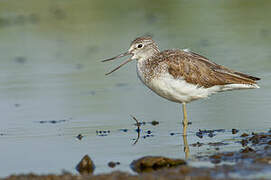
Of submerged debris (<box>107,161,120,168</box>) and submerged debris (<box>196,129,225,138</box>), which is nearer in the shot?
submerged debris (<box>107,161,120,168</box>)

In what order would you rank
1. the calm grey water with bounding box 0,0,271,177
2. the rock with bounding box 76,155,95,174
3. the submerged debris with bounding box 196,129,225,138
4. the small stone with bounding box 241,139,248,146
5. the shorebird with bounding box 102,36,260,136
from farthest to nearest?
the shorebird with bounding box 102,36,260,136, the submerged debris with bounding box 196,129,225,138, the calm grey water with bounding box 0,0,271,177, the small stone with bounding box 241,139,248,146, the rock with bounding box 76,155,95,174

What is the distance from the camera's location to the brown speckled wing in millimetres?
11164

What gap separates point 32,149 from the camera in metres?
10.2

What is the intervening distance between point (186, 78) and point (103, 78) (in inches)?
190

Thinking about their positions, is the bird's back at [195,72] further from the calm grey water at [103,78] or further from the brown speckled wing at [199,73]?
the calm grey water at [103,78]

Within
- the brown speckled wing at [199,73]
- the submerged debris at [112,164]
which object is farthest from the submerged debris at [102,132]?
the submerged debris at [112,164]

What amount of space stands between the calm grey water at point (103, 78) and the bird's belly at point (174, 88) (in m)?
0.60

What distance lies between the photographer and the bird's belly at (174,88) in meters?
11.0

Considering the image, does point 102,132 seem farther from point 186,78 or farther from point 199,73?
point 199,73

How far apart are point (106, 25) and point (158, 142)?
1220 centimetres

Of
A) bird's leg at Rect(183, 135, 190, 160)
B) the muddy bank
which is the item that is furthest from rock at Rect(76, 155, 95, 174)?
bird's leg at Rect(183, 135, 190, 160)

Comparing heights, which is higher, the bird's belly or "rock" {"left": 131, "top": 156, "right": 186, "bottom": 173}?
the bird's belly

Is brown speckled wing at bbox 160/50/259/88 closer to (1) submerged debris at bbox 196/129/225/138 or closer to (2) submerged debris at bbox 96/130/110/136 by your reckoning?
(1) submerged debris at bbox 196/129/225/138

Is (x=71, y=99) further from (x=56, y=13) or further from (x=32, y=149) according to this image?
(x=56, y=13)
